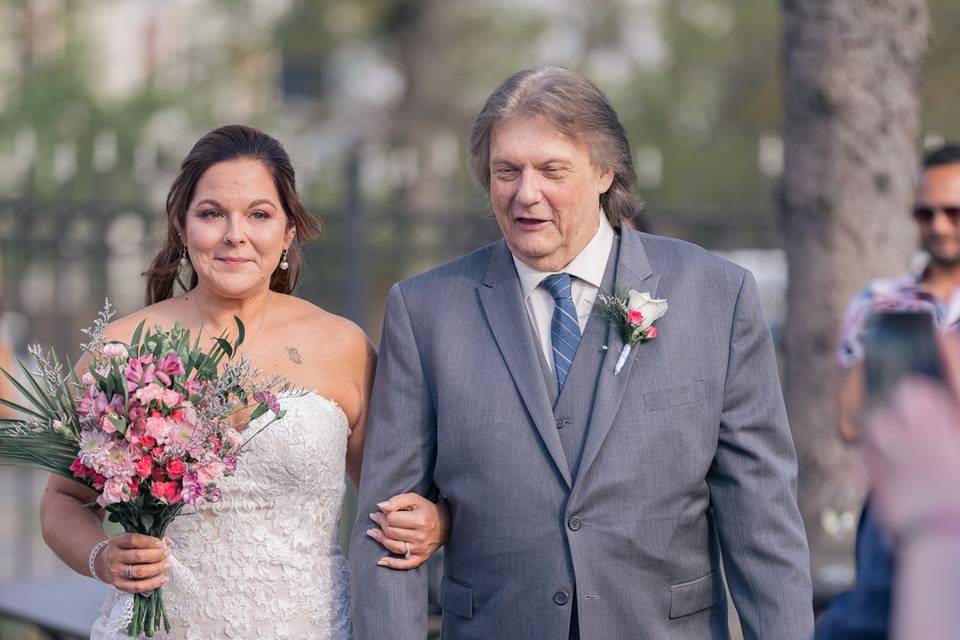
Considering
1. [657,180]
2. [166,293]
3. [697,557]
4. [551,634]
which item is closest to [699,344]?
[697,557]

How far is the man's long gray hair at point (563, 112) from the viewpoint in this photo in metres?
3.47

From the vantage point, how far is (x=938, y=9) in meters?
15.8

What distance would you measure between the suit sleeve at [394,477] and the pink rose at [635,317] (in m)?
0.56

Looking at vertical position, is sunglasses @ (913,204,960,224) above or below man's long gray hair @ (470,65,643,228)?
below

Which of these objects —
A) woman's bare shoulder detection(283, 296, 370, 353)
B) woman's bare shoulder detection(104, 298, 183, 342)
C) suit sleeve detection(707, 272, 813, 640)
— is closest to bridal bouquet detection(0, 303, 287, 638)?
woman's bare shoulder detection(104, 298, 183, 342)

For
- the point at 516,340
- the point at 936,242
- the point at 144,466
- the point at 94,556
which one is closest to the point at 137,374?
the point at 144,466

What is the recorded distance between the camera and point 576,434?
134 inches

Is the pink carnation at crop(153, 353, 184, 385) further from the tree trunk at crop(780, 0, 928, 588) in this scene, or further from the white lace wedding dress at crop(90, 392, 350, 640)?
the tree trunk at crop(780, 0, 928, 588)

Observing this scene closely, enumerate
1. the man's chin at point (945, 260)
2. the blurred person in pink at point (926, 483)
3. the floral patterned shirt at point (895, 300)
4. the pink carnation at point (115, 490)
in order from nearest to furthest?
the blurred person in pink at point (926, 483)
the pink carnation at point (115, 490)
the floral patterned shirt at point (895, 300)
the man's chin at point (945, 260)

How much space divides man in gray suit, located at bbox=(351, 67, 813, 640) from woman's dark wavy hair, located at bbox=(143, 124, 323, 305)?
511 mm

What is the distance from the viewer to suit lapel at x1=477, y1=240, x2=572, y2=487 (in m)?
3.39

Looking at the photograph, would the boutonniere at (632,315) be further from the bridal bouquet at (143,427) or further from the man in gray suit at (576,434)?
the bridal bouquet at (143,427)

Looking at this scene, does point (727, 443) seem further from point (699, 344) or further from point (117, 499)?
point (117, 499)

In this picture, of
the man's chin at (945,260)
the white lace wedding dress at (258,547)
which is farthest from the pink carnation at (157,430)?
the man's chin at (945,260)
